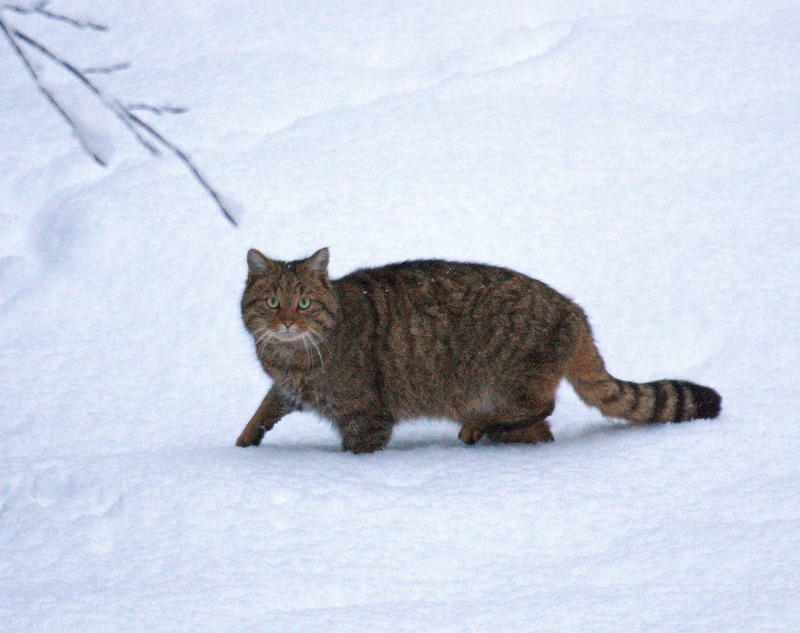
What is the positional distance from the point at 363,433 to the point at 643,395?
48.0 inches

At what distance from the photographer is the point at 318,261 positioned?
3686 millimetres

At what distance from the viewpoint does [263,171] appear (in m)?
6.34

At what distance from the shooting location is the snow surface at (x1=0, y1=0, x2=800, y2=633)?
2.36 m

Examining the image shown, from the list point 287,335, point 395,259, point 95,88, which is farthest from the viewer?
point 395,259

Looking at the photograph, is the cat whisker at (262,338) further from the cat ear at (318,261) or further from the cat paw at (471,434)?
the cat paw at (471,434)

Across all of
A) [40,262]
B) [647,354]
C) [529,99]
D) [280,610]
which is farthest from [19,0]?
[529,99]

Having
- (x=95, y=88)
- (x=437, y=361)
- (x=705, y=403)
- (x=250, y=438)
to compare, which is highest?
(x=95, y=88)

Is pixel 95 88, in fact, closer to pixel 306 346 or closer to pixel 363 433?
pixel 306 346

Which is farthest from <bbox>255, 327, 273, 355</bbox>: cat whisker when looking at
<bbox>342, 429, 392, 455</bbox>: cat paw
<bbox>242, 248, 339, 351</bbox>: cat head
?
<bbox>342, 429, 392, 455</bbox>: cat paw

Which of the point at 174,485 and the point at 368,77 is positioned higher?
the point at 368,77

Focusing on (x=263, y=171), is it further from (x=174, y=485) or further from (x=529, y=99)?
(x=174, y=485)

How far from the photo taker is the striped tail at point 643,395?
355 cm

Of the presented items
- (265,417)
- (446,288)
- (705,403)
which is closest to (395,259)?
(446,288)

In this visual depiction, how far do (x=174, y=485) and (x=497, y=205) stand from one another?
3.73m
